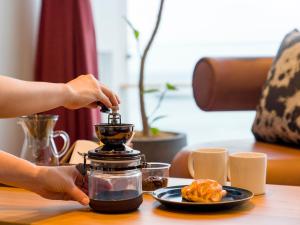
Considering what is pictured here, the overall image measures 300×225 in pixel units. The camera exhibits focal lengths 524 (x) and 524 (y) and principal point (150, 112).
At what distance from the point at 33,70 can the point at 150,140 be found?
2.40 ft

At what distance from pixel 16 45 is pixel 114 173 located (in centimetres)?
167

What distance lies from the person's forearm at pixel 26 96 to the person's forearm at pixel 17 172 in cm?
11

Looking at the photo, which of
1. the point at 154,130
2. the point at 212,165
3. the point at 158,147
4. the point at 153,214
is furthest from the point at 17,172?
the point at 154,130

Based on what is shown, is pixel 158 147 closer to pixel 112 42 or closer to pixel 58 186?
pixel 112 42

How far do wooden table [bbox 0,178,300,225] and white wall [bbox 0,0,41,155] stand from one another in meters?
1.37

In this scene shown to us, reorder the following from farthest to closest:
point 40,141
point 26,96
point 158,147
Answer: point 158,147 < point 40,141 < point 26,96

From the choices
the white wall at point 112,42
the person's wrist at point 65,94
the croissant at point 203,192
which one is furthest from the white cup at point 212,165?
the white wall at point 112,42

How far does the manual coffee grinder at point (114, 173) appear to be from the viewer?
98cm

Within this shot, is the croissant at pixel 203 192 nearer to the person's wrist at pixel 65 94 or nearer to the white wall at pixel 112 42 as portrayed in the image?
the person's wrist at pixel 65 94

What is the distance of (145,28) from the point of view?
3217mm

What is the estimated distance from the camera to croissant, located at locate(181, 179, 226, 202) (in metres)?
1.01

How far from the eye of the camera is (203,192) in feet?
3.33

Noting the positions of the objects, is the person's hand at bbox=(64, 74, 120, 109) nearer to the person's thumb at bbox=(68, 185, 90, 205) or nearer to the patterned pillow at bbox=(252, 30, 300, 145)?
the person's thumb at bbox=(68, 185, 90, 205)

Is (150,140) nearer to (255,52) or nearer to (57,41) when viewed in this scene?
(57,41)
